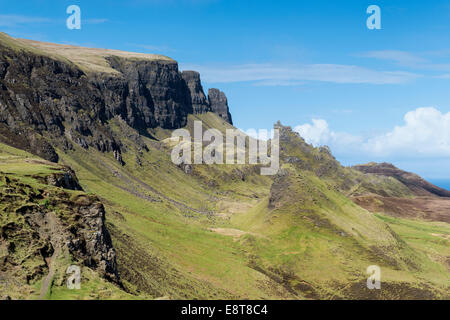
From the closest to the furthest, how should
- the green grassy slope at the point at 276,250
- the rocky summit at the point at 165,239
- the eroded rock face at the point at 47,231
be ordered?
1. the eroded rock face at the point at 47,231
2. the rocky summit at the point at 165,239
3. the green grassy slope at the point at 276,250

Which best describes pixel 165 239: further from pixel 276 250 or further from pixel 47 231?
pixel 47 231

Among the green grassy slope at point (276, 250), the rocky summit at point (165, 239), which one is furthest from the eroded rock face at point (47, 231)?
the green grassy slope at point (276, 250)

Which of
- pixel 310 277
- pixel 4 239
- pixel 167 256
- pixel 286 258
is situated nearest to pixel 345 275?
pixel 310 277

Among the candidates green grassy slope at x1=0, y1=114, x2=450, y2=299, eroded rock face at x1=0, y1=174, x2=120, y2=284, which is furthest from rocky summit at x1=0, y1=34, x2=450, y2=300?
green grassy slope at x1=0, y1=114, x2=450, y2=299

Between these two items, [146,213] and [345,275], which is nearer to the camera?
[345,275]

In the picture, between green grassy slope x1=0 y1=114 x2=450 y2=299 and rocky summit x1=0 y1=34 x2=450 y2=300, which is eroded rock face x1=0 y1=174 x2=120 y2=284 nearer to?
rocky summit x1=0 y1=34 x2=450 y2=300

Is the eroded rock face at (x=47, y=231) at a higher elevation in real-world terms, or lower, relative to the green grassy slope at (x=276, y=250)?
higher

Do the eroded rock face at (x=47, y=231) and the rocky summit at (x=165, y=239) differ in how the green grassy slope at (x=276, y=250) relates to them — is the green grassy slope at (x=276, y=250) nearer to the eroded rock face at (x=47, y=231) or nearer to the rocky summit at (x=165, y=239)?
the rocky summit at (x=165, y=239)

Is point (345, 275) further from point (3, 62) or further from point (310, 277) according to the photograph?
point (3, 62)

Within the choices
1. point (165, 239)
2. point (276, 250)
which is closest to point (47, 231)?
point (165, 239)
